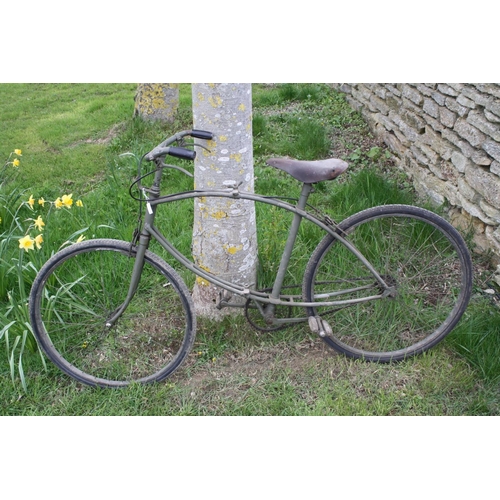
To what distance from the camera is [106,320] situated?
3.02 meters

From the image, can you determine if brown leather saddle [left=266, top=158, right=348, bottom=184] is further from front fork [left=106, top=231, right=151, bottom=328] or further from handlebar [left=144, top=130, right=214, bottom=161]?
front fork [left=106, top=231, right=151, bottom=328]

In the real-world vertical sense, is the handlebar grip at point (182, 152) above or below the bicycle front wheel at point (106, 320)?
above

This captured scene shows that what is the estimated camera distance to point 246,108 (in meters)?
2.77

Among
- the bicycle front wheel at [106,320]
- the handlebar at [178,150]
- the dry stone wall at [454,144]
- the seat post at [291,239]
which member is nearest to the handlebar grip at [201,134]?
the handlebar at [178,150]

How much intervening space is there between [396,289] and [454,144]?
1.49 meters

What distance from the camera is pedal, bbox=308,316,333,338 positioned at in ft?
9.36

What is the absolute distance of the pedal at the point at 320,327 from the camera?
2.85 meters

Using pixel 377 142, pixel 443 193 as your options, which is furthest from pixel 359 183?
pixel 377 142

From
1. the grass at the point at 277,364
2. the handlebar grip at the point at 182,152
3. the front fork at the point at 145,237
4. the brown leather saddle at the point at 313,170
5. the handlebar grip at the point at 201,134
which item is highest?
the handlebar grip at the point at 201,134

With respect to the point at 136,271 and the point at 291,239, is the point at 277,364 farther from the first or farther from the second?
the point at 136,271

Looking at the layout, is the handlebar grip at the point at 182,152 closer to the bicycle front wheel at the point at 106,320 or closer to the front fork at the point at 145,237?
the front fork at the point at 145,237

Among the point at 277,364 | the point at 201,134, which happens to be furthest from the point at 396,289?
the point at 201,134

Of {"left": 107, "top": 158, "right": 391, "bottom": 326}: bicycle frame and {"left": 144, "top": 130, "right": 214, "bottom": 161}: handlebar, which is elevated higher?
{"left": 144, "top": 130, "right": 214, "bottom": 161}: handlebar

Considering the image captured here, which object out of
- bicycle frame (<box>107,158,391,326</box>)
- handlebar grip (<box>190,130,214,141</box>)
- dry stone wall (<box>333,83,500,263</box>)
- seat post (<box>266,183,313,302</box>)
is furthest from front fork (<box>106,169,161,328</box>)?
dry stone wall (<box>333,83,500,263</box>)
